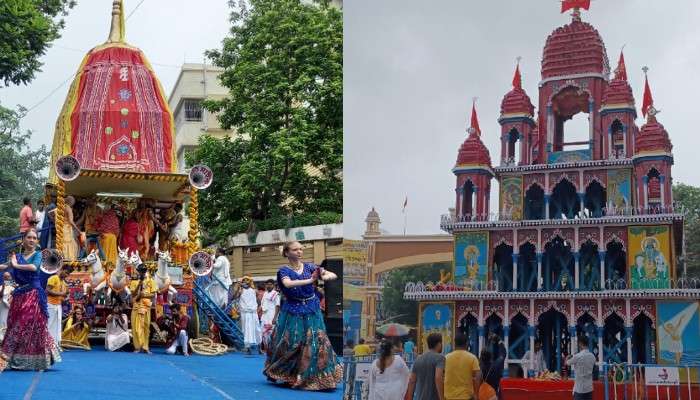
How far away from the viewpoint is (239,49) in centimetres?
1889

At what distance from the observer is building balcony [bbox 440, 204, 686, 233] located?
9.11 meters

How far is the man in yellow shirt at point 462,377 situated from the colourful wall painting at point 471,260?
3.02 metres

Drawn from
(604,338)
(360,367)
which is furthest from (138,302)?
(604,338)

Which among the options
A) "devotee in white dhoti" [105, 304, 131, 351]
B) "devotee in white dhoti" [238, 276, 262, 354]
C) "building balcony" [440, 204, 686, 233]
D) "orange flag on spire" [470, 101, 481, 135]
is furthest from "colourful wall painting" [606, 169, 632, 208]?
"devotee in white dhoti" [105, 304, 131, 351]

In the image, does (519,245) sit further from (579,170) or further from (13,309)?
(13,309)

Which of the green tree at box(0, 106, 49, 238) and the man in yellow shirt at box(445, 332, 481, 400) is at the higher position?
the green tree at box(0, 106, 49, 238)

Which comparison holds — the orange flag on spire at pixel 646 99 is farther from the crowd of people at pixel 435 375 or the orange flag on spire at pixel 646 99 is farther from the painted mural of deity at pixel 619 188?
the crowd of people at pixel 435 375

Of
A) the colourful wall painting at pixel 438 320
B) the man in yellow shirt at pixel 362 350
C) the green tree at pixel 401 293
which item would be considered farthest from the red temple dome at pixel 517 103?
the man in yellow shirt at pixel 362 350

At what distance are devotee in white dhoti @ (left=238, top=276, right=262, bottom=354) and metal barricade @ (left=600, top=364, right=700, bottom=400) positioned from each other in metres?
4.21

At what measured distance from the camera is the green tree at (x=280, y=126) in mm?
17047

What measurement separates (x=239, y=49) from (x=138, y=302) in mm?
9687

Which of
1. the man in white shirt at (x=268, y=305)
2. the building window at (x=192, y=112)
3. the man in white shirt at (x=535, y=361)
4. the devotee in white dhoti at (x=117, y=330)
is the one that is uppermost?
the building window at (x=192, y=112)

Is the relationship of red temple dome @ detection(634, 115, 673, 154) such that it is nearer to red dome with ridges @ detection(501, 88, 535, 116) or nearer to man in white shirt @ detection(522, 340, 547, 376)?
red dome with ridges @ detection(501, 88, 535, 116)

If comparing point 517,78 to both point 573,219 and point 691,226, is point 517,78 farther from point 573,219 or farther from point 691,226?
point 691,226
